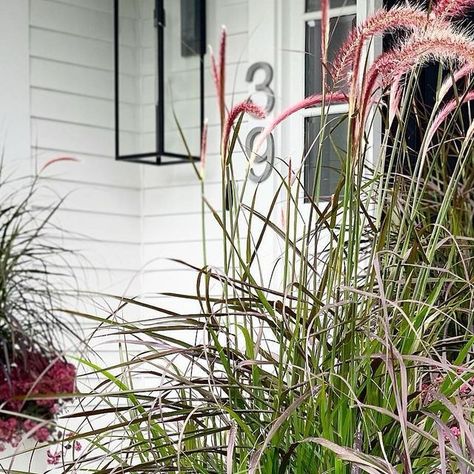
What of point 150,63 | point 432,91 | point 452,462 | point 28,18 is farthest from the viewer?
point 150,63

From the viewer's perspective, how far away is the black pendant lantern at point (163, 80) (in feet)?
14.3

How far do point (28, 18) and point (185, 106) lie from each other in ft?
2.39

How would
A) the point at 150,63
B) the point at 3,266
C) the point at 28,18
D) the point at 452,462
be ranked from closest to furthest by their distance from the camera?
the point at 452,462, the point at 3,266, the point at 28,18, the point at 150,63

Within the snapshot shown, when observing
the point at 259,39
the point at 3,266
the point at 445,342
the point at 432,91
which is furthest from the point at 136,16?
the point at 445,342

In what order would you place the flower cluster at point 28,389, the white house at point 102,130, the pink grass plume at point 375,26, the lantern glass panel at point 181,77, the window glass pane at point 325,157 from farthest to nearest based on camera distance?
the lantern glass panel at point 181,77 → the white house at point 102,130 → the flower cluster at point 28,389 → the window glass pane at point 325,157 → the pink grass plume at point 375,26

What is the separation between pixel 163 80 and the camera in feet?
14.4

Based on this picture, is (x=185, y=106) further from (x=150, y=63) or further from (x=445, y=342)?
(x=445, y=342)

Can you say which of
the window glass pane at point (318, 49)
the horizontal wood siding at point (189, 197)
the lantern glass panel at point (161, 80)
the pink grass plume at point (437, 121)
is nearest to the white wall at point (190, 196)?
the horizontal wood siding at point (189, 197)

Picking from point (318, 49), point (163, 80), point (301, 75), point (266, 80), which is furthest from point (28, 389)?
point (163, 80)

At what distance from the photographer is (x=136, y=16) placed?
14.9 ft

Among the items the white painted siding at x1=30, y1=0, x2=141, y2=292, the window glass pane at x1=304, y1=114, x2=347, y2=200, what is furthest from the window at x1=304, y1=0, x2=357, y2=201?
the white painted siding at x1=30, y1=0, x2=141, y2=292

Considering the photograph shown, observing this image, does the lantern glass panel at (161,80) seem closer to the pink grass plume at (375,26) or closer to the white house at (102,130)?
the white house at (102,130)

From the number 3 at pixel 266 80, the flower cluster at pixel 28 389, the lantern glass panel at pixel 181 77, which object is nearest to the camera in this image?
the flower cluster at pixel 28 389

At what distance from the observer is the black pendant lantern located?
4359 millimetres
